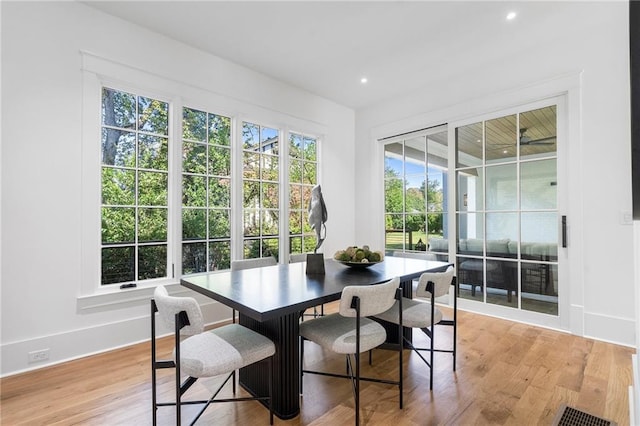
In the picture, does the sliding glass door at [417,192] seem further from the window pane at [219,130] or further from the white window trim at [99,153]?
the window pane at [219,130]

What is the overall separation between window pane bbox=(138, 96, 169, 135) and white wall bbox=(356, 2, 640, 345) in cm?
312

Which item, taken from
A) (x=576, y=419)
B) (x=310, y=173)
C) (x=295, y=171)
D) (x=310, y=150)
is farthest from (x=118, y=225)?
(x=576, y=419)

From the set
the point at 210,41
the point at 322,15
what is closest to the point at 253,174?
the point at 210,41

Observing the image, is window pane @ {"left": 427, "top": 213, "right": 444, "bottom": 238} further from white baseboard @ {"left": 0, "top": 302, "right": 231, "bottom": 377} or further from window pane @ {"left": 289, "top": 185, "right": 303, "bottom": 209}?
white baseboard @ {"left": 0, "top": 302, "right": 231, "bottom": 377}

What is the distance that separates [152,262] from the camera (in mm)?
3160

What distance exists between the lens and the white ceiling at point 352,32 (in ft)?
9.03

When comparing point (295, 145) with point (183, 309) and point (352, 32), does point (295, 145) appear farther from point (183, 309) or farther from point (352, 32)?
point (183, 309)

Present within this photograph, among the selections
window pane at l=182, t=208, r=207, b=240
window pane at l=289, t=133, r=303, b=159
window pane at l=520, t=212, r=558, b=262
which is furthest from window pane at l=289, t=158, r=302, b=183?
window pane at l=520, t=212, r=558, b=262

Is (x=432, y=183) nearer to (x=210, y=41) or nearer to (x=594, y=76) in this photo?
(x=594, y=76)

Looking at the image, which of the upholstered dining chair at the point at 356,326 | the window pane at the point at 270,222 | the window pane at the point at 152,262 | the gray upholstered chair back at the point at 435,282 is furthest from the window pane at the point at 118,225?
the gray upholstered chair back at the point at 435,282

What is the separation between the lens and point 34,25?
2.49 m

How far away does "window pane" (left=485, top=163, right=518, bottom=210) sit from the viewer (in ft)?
11.8

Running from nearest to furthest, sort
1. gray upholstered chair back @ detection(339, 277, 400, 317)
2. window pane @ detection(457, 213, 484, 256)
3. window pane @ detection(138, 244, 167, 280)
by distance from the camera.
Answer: gray upholstered chair back @ detection(339, 277, 400, 317) < window pane @ detection(138, 244, 167, 280) < window pane @ detection(457, 213, 484, 256)

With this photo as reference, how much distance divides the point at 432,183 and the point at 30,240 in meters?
4.25
